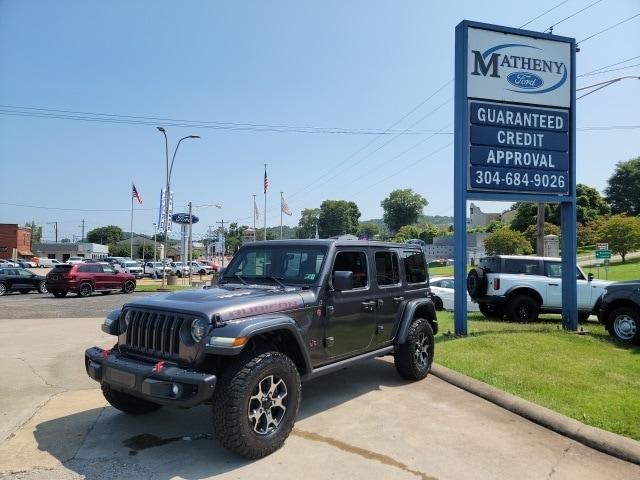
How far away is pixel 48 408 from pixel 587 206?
82.7 meters

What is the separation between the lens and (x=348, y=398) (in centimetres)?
588

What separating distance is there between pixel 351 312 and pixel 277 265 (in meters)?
0.97

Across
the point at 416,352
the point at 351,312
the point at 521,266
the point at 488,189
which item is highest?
the point at 488,189

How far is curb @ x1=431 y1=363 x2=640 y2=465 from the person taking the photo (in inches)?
170

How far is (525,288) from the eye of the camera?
1308cm

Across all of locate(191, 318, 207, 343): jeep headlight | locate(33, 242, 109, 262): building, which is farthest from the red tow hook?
locate(33, 242, 109, 262): building

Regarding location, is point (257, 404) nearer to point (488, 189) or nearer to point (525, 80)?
point (488, 189)

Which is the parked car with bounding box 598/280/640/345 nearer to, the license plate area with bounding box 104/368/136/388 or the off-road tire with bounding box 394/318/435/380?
the off-road tire with bounding box 394/318/435/380

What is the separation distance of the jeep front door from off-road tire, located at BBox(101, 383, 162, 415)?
2002 mm

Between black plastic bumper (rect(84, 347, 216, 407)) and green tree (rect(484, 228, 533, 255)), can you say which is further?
green tree (rect(484, 228, 533, 255))

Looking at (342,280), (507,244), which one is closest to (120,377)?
(342,280)

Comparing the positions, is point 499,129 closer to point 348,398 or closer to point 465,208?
point 465,208

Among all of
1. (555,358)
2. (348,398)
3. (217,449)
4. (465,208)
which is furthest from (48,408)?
(465,208)

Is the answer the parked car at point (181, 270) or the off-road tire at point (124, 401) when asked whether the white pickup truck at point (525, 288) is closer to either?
the off-road tire at point (124, 401)
